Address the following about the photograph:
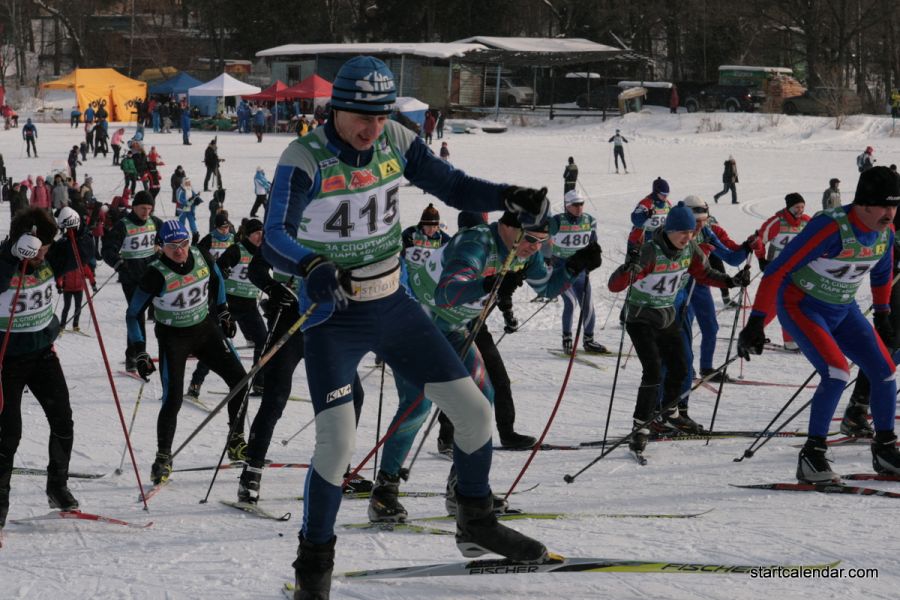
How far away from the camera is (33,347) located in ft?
19.7

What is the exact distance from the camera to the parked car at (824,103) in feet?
136

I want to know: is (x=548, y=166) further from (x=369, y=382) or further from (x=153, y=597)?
(x=153, y=597)

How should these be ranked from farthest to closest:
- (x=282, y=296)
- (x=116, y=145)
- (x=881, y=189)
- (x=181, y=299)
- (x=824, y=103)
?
(x=824, y=103), (x=116, y=145), (x=181, y=299), (x=282, y=296), (x=881, y=189)

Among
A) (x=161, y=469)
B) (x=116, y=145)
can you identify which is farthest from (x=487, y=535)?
(x=116, y=145)

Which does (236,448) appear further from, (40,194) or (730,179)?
(730,179)

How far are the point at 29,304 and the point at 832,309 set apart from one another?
4.41 metres

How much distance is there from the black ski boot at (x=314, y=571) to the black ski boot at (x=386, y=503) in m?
1.44

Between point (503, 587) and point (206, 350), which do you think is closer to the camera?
point (503, 587)

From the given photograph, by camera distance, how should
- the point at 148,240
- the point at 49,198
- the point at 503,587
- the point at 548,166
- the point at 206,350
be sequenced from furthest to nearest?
the point at 548,166 → the point at 49,198 → the point at 148,240 → the point at 206,350 → the point at 503,587

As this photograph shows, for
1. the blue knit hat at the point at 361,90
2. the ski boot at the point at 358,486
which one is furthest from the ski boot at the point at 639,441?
the blue knit hat at the point at 361,90

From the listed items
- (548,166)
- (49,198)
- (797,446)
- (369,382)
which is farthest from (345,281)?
(548,166)

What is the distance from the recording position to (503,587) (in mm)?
4445

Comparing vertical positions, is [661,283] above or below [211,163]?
above

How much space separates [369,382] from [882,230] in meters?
5.83
